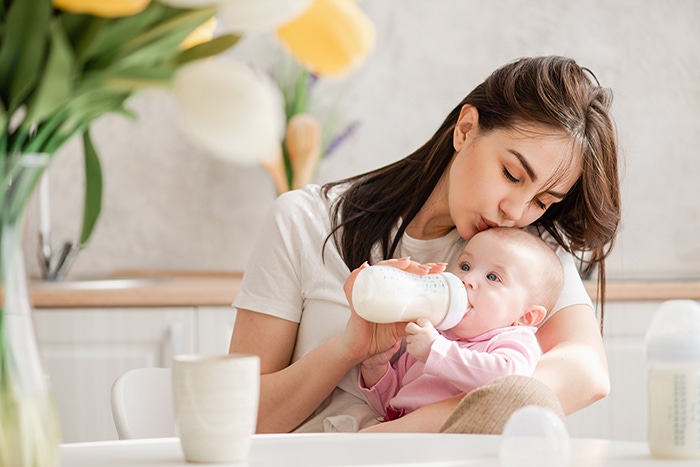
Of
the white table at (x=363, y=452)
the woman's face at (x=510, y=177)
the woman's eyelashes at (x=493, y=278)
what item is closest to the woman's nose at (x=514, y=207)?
the woman's face at (x=510, y=177)

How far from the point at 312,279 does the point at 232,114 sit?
1.18 meters

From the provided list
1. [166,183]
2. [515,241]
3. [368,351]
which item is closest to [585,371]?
[515,241]

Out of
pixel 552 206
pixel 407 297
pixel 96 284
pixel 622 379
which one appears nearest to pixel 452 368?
pixel 407 297

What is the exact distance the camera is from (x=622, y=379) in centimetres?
261

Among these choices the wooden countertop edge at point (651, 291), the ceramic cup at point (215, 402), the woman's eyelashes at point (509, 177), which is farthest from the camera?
the wooden countertop edge at point (651, 291)

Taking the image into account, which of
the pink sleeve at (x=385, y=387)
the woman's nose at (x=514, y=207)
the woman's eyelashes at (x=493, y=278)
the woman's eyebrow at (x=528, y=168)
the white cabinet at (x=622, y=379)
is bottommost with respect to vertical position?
the white cabinet at (x=622, y=379)

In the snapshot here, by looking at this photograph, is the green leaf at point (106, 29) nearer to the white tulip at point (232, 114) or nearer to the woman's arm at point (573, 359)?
the white tulip at point (232, 114)

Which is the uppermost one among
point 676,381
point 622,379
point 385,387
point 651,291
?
point 676,381

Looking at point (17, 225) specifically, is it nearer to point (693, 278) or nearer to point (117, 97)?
point (117, 97)

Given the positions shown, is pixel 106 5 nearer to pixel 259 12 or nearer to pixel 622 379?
pixel 259 12

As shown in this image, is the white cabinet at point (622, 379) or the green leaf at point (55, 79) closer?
the green leaf at point (55, 79)

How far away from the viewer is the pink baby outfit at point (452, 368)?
4.79 ft

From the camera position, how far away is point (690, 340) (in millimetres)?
965

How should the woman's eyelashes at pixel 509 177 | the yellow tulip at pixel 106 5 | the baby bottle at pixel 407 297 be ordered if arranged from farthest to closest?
the woman's eyelashes at pixel 509 177
the baby bottle at pixel 407 297
the yellow tulip at pixel 106 5
